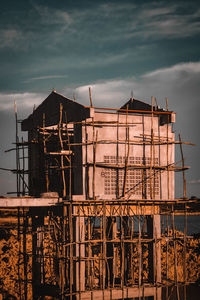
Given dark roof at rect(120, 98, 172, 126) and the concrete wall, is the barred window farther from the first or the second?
dark roof at rect(120, 98, 172, 126)

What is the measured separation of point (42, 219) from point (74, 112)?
9169 mm

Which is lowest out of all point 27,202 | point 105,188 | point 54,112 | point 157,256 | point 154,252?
point 157,256

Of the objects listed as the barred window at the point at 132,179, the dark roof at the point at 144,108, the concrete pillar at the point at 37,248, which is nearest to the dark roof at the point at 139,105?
the dark roof at the point at 144,108

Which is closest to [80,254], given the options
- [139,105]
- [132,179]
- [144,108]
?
[132,179]

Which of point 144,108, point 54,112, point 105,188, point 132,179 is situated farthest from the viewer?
point 144,108

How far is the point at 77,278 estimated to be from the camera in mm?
24953

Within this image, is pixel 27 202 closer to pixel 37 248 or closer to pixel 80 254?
pixel 80 254

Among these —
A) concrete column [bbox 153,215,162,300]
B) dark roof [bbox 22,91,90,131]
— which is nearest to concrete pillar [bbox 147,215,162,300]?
concrete column [bbox 153,215,162,300]

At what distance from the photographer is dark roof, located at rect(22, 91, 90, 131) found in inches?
1059

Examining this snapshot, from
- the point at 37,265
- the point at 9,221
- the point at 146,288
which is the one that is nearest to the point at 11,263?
the point at 9,221

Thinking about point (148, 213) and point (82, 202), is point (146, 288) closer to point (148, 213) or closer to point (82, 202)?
point (148, 213)

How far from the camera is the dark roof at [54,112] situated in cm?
2689

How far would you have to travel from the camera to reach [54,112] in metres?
30.2

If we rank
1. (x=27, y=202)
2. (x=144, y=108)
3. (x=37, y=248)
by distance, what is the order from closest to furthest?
(x=27, y=202) < (x=37, y=248) < (x=144, y=108)
